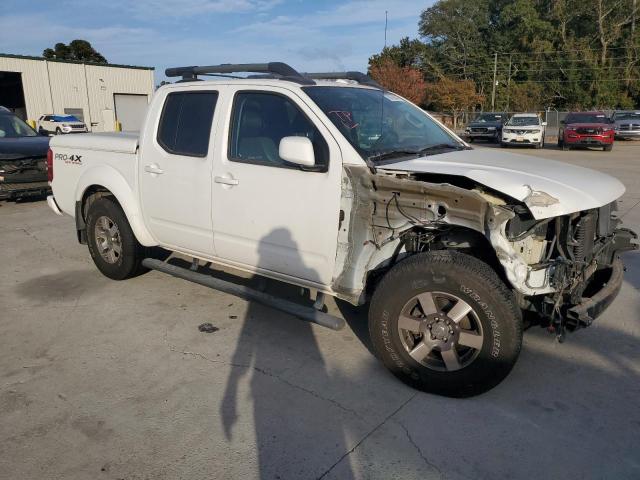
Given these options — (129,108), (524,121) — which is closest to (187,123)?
(524,121)

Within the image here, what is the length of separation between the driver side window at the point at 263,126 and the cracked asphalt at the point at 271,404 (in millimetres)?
1444

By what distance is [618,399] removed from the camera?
3.37m

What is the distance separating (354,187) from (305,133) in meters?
0.61

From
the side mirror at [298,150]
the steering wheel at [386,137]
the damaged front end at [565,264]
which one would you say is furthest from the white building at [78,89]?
the damaged front end at [565,264]

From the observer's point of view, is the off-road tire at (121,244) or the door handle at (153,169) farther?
the off-road tire at (121,244)

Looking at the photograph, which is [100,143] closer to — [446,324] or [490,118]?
[446,324]

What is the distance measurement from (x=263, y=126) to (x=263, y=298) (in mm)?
1326

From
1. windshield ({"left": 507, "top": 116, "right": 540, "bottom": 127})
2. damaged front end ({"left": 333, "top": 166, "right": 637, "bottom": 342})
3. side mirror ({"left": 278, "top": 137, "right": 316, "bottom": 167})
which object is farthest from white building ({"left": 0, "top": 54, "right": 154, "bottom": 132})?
damaged front end ({"left": 333, "top": 166, "right": 637, "bottom": 342})

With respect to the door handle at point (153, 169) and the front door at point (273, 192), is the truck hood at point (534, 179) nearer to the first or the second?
the front door at point (273, 192)

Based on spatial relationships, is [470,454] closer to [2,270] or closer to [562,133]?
[2,270]

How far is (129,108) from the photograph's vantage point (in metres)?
38.8

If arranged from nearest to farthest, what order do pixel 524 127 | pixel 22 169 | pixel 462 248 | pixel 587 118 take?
pixel 462 248 → pixel 22 169 → pixel 587 118 → pixel 524 127

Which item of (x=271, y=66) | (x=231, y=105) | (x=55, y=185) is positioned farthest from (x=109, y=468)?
(x=55, y=185)

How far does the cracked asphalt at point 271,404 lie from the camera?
9.26 ft
